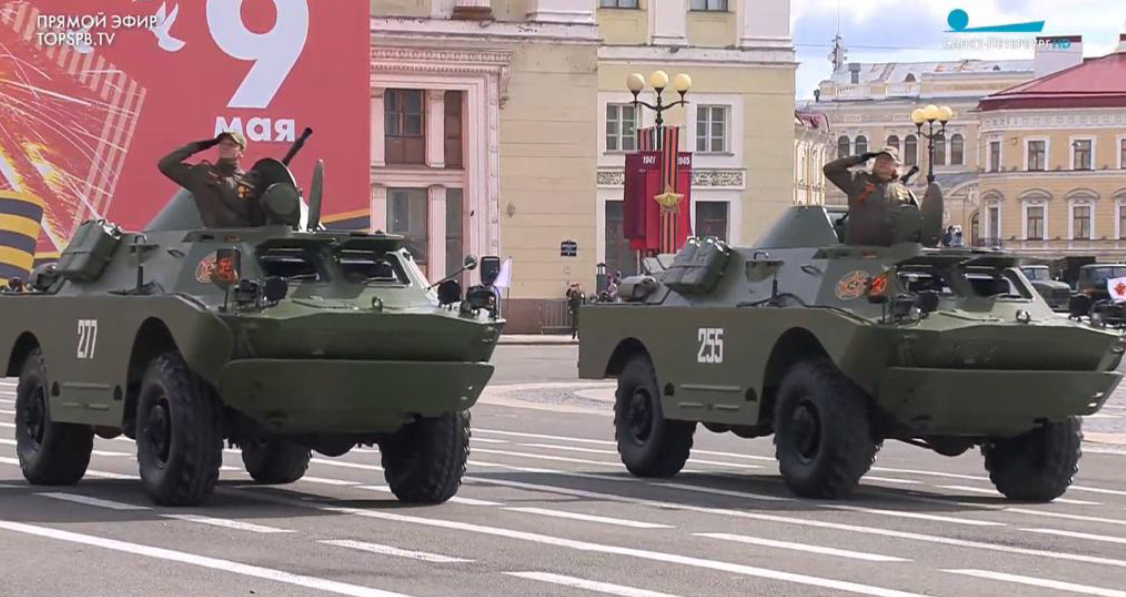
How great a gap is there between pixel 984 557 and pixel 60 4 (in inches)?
1656

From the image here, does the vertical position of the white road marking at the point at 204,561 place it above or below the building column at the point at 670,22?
below

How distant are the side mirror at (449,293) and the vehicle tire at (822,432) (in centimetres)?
265

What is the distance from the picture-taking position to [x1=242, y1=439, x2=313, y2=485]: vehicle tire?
59.9ft

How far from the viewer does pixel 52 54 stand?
5306 centimetres

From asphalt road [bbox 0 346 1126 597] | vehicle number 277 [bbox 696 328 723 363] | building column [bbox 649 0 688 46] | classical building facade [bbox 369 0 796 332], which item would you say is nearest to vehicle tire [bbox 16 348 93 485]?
asphalt road [bbox 0 346 1126 597]

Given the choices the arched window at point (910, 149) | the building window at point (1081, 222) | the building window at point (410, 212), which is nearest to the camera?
the building window at point (410, 212)

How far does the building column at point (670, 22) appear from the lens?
222ft

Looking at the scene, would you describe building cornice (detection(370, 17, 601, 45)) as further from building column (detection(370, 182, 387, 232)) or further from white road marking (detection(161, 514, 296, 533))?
white road marking (detection(161, 514, 296, 533))

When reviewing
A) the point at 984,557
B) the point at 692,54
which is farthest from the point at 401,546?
the point at 692,54

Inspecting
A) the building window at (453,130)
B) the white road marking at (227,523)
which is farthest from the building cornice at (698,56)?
the white road marking at (227,523)

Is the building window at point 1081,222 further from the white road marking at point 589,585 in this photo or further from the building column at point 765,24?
the white road marking at point 589,585

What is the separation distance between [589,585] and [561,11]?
51750 millimetres

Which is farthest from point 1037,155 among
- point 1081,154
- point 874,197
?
point 874,197

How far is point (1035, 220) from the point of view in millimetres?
107938
